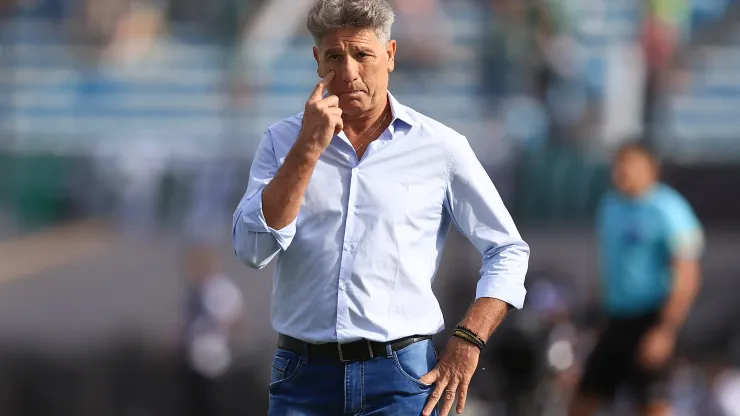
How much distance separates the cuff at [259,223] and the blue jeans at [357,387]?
1.05 ft

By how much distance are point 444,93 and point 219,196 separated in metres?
3.02

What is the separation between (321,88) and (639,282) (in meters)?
4.79

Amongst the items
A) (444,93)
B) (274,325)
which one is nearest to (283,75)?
(444,93)

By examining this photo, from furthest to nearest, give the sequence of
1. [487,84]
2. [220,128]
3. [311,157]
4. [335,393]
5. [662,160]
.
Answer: [220,128] < [487,84] < [662,160] < [335,393] < [311,157]

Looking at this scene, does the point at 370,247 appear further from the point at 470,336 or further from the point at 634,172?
the point at 634,172

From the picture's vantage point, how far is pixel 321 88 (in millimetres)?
2906

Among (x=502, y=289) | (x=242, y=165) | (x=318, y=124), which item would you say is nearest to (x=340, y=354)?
(x=502, y=289)

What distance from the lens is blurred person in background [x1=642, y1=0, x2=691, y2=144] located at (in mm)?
12344

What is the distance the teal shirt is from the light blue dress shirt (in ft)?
14.3

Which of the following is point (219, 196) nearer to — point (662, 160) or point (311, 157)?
point (662, 160)

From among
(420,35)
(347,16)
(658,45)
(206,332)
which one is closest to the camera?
(347,16)

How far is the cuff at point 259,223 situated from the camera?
2891 mm

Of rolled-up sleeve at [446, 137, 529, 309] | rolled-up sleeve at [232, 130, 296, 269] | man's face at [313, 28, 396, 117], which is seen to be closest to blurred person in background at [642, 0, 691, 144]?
rolled-up sleeve at [446, 137, 529, 309]

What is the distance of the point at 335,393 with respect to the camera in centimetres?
303
